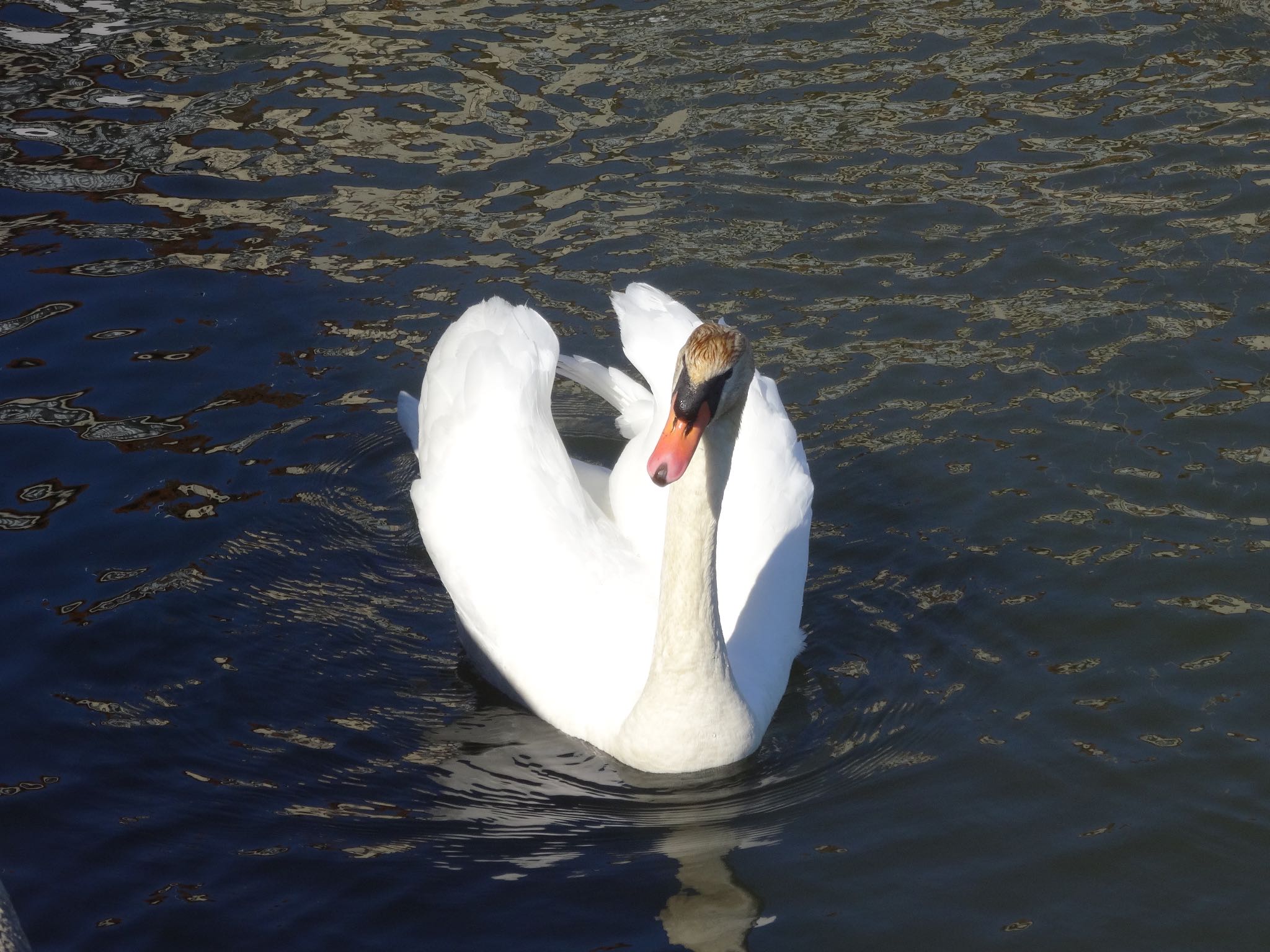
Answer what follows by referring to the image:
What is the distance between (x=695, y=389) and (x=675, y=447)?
8.4 inches

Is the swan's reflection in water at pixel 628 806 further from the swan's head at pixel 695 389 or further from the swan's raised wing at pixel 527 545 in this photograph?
the swan's head at pixel 695 389

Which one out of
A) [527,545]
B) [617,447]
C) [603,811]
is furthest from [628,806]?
[617,447]

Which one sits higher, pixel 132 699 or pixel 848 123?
pixel 848 123

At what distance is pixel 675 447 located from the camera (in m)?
4.82

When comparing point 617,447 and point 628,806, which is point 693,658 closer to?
point 628,806

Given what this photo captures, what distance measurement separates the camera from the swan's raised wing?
19.4 feet

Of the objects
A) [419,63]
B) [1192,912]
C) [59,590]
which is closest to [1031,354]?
[1192,912]

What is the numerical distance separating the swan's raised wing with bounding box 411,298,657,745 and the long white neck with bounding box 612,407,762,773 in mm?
243

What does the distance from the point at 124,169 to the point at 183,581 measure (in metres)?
4.78

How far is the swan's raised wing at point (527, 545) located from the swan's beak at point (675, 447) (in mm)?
1286

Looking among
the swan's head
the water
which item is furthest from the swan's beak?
the water

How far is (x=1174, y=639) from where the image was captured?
6297 mm

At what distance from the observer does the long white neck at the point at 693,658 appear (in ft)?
17.4

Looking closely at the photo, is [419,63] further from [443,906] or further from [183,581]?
[443,906]
